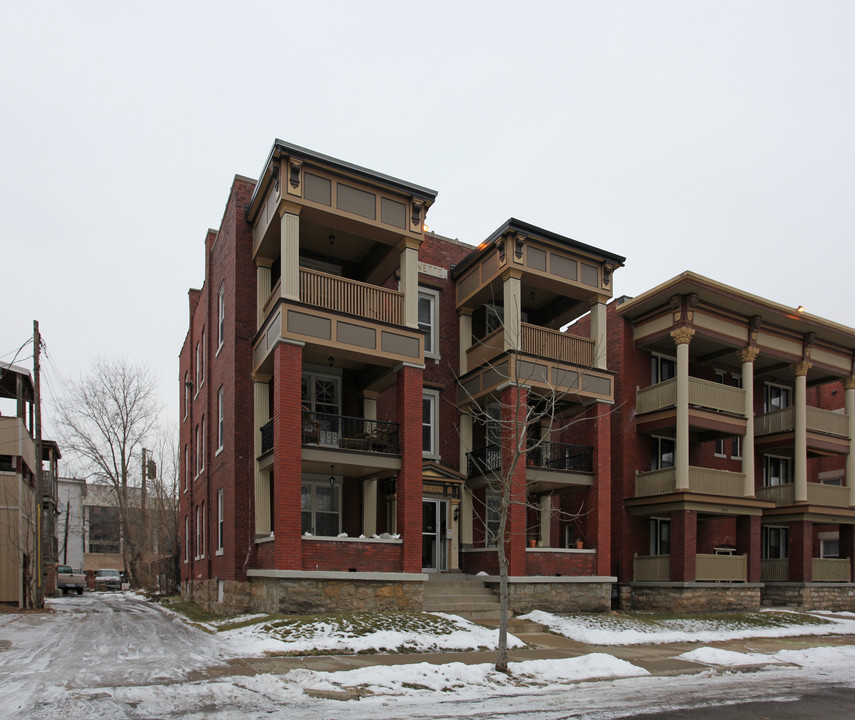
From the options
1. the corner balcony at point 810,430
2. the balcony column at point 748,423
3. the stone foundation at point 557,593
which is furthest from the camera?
the corner balcony at point 810,430

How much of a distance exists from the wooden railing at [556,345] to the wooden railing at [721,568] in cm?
716

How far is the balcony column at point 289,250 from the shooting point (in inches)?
689

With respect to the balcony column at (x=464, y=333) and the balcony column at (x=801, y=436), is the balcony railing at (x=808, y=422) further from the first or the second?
the balcony column at (x=464, y=333)

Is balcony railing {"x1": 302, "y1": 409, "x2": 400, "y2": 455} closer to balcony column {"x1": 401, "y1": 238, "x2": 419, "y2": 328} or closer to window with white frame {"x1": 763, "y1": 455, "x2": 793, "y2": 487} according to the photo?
balcony column {"x1": 401, "y1": 238, "x2": 419, "y2": 328}

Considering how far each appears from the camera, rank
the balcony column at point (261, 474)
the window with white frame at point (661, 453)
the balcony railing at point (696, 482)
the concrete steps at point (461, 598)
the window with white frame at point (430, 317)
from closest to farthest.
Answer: the concrete steps at point (461, 598)
the balcony column at point (261, 474)
the window with white frame at point (430, 317)
the balcony railing at point (696, 482)
the window with white frame at point (661, 453)

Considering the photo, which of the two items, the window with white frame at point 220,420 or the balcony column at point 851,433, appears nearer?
the window with white frame at point 220,420

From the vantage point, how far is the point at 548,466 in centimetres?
2266

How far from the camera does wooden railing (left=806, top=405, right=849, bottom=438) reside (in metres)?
27.8

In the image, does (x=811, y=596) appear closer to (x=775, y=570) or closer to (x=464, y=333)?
(x=775, y=570)

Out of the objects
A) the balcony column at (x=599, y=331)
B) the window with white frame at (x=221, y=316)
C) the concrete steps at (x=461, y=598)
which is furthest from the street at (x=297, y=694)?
the balcony column at (x=599, y=331)

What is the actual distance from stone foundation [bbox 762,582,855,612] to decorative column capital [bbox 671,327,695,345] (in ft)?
32.7

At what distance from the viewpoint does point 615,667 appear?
39.3 feet

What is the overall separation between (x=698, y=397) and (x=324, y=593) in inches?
558

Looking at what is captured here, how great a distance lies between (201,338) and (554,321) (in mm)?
12510
